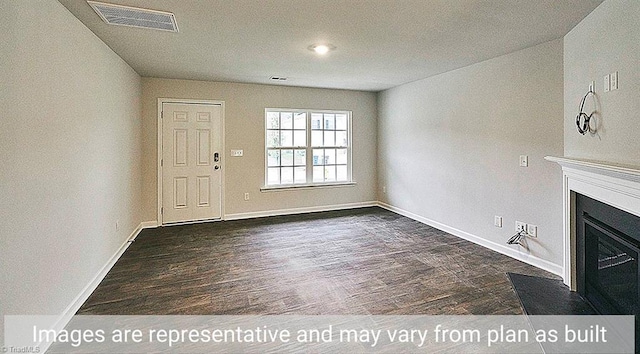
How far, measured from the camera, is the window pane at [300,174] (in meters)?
6.21

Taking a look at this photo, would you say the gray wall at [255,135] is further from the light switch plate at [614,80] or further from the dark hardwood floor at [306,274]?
the light switch plate at [614,80]

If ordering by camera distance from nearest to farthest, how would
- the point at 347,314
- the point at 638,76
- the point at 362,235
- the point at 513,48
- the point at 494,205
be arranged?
the point at 638,76 → the point at 347,314 → the point at 513,48 → the point at 494,205 → the point at 362,235

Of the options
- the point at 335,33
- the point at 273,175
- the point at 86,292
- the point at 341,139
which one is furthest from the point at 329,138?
the point at 86,292

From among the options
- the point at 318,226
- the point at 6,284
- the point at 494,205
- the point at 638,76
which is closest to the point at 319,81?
the point at 318,226

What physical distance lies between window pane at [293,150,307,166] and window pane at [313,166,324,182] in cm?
26

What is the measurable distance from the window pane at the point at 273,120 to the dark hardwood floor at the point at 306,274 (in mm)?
1965

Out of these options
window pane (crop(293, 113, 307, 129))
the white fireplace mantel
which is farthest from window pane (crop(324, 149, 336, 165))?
the white fireplace mantel

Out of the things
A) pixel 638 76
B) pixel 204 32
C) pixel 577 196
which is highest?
pixel 204 32

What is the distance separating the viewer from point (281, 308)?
2.60 metres

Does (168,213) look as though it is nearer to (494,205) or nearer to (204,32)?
(204,32)

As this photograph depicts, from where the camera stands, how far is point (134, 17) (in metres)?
2.69

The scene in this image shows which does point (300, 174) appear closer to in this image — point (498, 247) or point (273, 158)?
point (273, 158)

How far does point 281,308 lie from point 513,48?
353 centimetres

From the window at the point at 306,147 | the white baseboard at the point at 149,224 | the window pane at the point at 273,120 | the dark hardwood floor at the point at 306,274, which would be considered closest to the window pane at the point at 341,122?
the window at the point at 306,147
